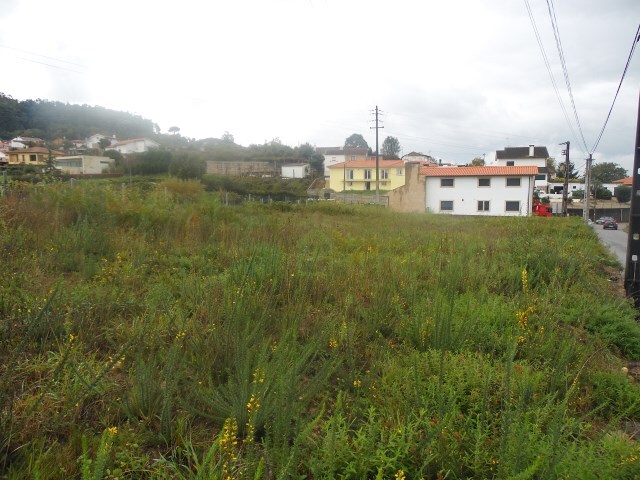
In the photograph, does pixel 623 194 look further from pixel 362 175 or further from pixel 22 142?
pixel 22 142

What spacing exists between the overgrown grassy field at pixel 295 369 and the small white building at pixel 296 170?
44.5 meters

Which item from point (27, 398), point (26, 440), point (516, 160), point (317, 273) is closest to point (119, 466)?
point (26, 440)

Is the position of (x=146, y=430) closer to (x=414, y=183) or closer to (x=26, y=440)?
Answer: (x=26, y=440)

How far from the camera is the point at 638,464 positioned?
2.15m

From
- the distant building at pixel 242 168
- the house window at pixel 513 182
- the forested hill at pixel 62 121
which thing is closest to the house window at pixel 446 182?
the house window at pixel 513 182

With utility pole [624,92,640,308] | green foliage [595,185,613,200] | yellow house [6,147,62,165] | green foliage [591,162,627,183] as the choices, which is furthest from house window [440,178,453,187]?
green foliage [591,162,627,183]

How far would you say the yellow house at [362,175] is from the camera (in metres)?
56.1

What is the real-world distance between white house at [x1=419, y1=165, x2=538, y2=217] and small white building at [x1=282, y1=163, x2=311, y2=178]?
16070 mm

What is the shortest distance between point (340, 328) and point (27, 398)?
2.29 metres

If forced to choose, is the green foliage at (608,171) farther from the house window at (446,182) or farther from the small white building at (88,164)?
the small white building at (88,164)

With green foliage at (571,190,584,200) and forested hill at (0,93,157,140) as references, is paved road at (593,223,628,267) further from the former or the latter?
green foliage at (571,190,584,200)

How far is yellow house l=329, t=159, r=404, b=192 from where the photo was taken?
5612 cm

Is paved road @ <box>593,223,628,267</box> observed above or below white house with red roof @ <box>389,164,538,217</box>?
below

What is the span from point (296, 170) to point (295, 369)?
5267 centimetres
